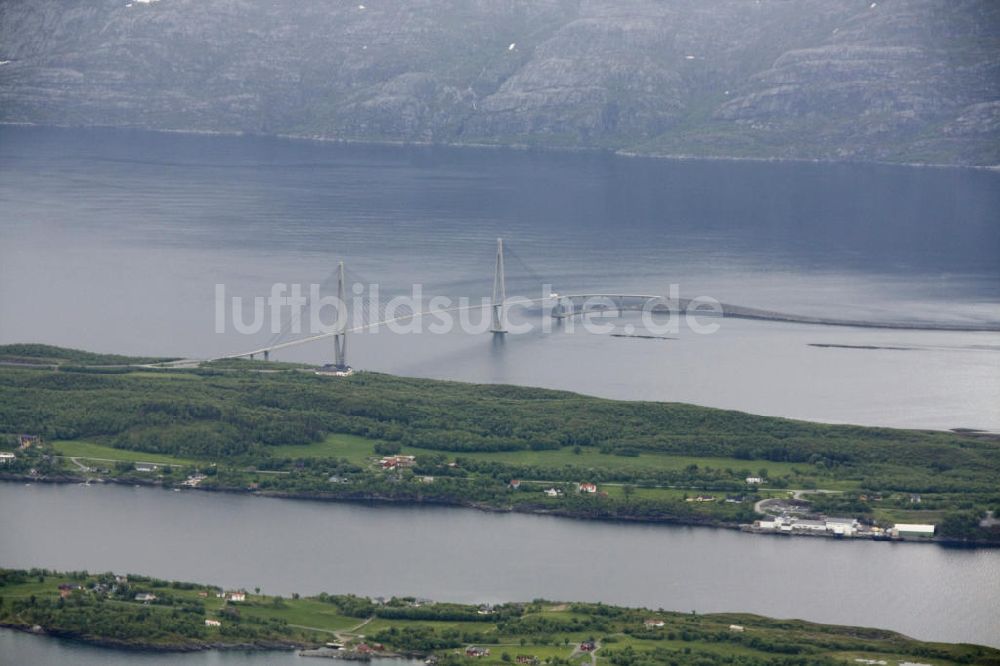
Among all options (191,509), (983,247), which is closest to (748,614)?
(191,509)

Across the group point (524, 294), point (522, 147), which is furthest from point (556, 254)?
point (522, 147)

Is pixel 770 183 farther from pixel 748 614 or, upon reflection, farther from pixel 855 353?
pixel 748 614

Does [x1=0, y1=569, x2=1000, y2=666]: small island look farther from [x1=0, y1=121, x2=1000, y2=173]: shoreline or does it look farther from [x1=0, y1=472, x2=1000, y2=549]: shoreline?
[x1=0, y1=121, x2=1000, y2=173]: shoreline

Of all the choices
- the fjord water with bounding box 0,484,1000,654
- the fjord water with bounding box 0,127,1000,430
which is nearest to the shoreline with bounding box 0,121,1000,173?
the fjord water with bounding box 0,127,1000,430

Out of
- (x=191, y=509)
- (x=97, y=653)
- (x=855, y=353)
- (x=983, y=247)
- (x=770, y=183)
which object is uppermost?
(x=770, y=183)

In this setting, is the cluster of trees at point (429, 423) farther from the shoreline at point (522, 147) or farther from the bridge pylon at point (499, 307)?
the shoreline at point (522, 147)

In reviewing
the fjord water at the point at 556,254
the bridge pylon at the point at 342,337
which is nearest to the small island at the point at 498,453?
the bridge pylon at the point at 342,337
